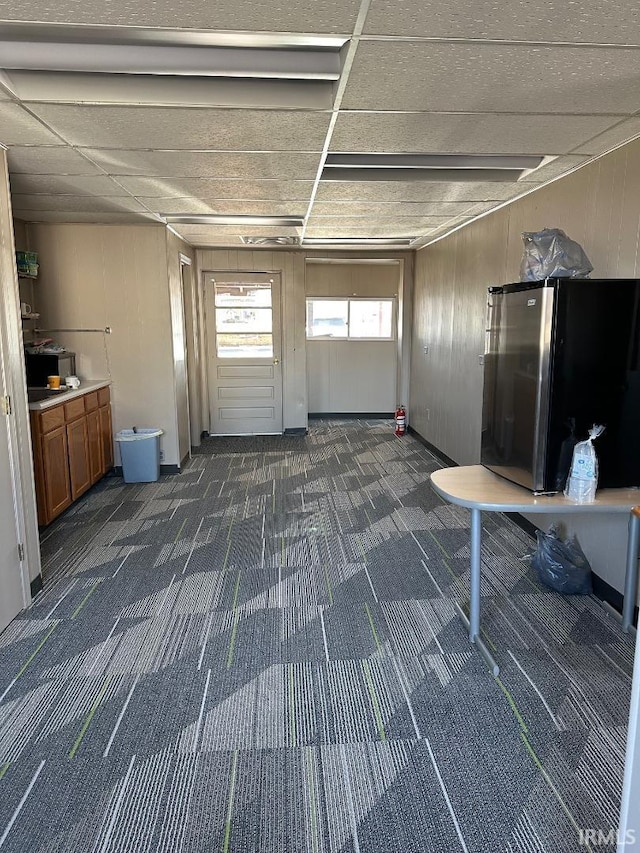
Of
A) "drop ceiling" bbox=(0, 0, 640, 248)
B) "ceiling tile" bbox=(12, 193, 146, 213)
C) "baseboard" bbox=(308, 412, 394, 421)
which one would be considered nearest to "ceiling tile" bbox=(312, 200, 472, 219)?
"drop ceiling" bbox=(0, 0, 640, 248)

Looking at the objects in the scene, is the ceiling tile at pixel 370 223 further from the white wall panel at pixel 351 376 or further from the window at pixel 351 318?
the white wall panel at pixel 351 376

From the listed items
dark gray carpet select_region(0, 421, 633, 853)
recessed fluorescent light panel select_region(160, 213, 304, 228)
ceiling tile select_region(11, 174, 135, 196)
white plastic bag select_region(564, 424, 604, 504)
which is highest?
recessed fluorescent light panel select_region(160, 213, 304, 228)

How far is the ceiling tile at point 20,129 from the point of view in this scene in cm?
225

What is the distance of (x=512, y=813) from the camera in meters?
1.63

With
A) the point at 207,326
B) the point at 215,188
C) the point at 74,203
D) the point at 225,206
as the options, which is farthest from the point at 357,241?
the point at 74,203

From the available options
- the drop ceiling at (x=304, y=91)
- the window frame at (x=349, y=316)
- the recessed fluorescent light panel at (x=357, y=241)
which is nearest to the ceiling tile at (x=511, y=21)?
the drop ceiling at (x=304, y=91)

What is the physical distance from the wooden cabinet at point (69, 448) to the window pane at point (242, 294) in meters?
2.19

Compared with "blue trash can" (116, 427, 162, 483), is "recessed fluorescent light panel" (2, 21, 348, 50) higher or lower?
higher

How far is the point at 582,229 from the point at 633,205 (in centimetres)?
42

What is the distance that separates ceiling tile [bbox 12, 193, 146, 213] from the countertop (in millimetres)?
1343

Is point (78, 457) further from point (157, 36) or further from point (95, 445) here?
point (157, 36)

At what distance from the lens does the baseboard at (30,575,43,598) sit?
9.45ft

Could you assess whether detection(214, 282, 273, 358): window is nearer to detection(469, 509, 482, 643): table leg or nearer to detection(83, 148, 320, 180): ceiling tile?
detection(83, 148, 320, 180): ceiling tile

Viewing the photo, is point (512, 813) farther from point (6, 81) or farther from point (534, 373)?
point (6, 81)
